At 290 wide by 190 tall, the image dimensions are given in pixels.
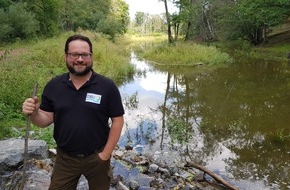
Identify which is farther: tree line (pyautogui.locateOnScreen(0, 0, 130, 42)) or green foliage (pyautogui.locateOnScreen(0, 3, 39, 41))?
tree line (pyautogui.locateOnScreen(0, 0, 130, 42))

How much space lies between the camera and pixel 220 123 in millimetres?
9289

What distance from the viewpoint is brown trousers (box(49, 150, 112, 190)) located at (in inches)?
114

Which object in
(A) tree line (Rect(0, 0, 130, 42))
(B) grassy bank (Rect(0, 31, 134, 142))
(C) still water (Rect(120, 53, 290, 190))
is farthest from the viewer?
(A) tree line (Rect(0, 0, 130, 42))

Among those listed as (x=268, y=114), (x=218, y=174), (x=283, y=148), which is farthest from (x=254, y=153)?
(x=268, y=114)

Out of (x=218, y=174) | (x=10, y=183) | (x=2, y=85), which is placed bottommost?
(x=218, y=174)

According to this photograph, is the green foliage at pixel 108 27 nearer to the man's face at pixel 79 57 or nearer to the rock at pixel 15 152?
the rock at pixel 15 152

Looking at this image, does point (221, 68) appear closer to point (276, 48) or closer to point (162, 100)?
point (162, 100)

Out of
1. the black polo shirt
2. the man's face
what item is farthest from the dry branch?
the man's face

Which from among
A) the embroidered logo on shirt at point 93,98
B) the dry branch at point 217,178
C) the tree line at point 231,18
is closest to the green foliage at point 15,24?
the tree line at point 231,18

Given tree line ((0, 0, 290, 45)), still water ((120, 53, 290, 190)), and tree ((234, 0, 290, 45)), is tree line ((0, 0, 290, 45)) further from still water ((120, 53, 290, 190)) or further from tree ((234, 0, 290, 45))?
still water ((120, 53, 290, 190))

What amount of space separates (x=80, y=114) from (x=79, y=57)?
0.49 m

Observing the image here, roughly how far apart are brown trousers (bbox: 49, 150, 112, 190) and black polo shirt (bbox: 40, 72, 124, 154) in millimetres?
97

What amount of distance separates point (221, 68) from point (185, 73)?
316cm

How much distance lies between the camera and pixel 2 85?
8633 millimetres
